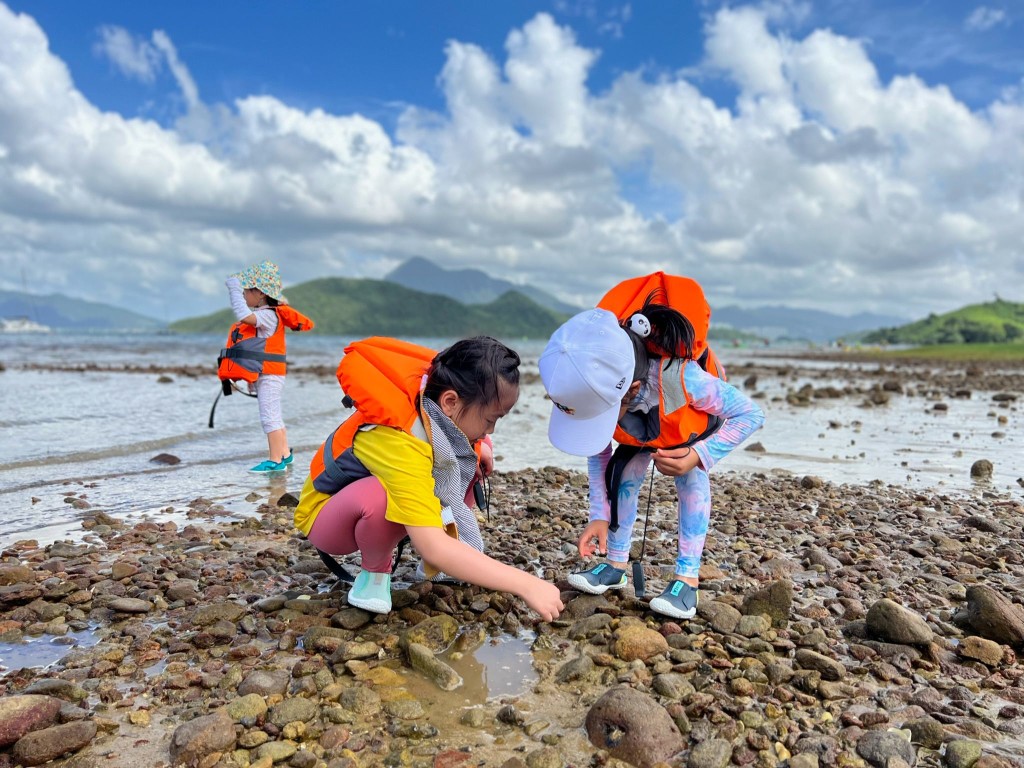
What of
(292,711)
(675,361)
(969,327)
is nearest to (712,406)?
(675,361)

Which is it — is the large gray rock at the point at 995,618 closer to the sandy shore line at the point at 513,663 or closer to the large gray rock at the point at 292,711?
the sandy shore line at the point at 513,663

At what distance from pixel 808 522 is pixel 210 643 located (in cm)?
470

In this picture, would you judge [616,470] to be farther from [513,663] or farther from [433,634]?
[433,634]

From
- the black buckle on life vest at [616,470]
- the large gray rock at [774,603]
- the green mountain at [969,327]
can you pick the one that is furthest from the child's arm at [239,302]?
the green mountain at [969,327]

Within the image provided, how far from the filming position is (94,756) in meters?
2.52

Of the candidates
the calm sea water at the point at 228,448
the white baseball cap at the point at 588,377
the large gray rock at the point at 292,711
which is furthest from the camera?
the calm sea water at the point at 228,448

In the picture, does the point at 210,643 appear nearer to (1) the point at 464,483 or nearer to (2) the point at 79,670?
(2) the point at 79,670

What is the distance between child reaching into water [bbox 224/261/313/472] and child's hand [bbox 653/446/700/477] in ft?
18.9

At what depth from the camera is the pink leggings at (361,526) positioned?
3.46m

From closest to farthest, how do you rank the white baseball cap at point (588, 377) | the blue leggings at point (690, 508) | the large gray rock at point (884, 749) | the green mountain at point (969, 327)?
the large gray rock at point (884, 749)
the white baseball cap at point (588, 377)
the blue leggings at point (690, 508)
the green mountain at point (969, 327)

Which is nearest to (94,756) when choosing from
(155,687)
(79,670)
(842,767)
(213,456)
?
(155,687)

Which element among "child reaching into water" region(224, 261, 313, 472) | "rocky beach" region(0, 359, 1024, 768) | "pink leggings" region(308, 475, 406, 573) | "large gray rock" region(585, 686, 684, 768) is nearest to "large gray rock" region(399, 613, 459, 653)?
"rocky beach" region(0, 359, 1024, 768)

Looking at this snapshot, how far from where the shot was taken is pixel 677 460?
3609 mm

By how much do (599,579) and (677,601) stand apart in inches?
20.6
